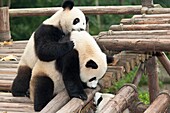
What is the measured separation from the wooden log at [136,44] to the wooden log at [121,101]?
0.37m

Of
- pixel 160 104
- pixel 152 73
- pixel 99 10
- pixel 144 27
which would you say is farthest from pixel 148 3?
pixel 160 104

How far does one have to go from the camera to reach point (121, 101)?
11.8 ft

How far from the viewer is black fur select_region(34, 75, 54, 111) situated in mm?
3410

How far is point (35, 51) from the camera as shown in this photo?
11.6 ft

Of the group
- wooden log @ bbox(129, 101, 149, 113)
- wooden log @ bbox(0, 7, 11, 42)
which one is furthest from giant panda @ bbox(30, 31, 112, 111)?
wooden log @ bbox(0, 7, 11, 42)

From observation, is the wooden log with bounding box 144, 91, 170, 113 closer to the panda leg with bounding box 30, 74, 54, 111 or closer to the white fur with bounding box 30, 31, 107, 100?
the white fur with bounding box 30, 31, 107, 100

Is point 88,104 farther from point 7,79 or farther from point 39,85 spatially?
point 7,79

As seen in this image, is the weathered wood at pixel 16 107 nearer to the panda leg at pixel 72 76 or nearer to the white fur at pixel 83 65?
the white fur at pixel 83 65

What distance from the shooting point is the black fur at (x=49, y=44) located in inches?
130

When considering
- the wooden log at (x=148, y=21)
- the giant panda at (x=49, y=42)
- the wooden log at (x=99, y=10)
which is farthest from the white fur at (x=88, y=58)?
the wooden log at (x=99, y=10)

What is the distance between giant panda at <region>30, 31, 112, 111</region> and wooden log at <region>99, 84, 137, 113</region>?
21 centimetres

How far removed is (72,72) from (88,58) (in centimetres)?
18

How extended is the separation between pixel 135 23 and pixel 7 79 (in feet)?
5.37

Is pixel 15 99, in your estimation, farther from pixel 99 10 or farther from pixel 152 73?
pixel 99 10
